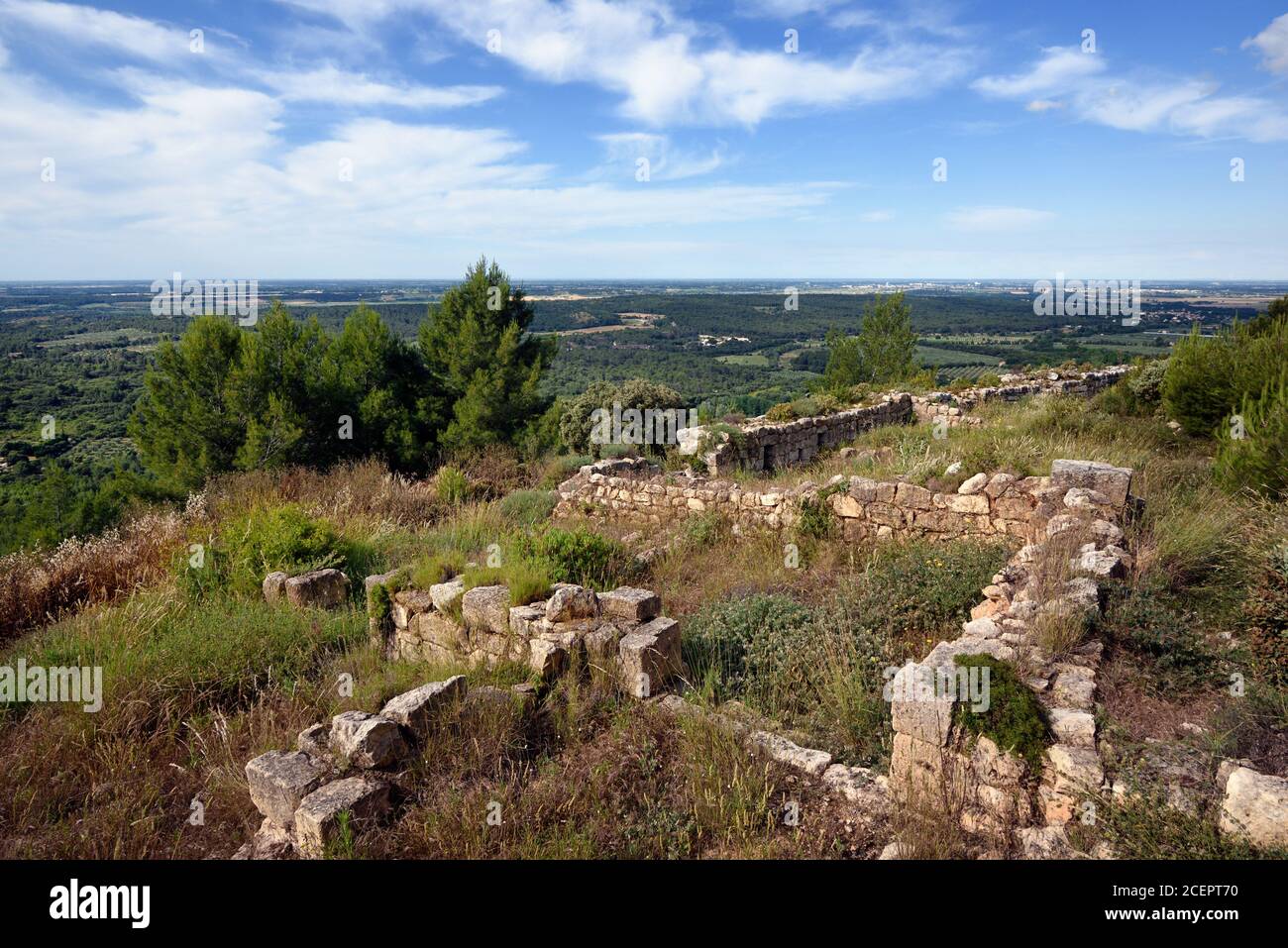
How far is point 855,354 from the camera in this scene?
25438 millimetres

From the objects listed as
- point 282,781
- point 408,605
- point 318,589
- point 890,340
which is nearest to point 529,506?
point 318,589

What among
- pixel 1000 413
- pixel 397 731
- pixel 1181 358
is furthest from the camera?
pixel 1000 413

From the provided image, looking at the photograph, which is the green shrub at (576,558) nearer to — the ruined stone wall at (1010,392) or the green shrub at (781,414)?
the green shrub at (781,414)

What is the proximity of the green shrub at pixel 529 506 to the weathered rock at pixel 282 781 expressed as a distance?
6039mm

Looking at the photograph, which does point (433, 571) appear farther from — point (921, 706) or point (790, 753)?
point (921, 706)

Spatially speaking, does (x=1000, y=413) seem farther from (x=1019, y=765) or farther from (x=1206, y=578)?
(x=1019, y=765)

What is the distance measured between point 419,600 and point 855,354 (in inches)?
907

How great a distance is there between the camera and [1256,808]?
101 inches

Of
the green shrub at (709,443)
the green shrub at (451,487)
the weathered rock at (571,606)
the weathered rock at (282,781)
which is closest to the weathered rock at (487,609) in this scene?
the weathered rock at (571,606)

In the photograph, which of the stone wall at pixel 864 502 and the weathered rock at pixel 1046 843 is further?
the stone wall at pixel 864 502

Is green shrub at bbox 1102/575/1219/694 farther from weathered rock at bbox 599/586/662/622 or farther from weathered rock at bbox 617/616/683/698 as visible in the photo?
weathered rock at bbox 599/586/662/622

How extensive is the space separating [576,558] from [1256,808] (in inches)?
189

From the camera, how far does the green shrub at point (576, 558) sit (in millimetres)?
6027
